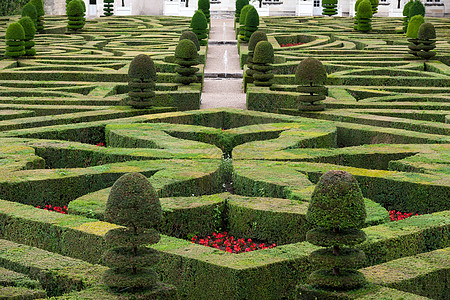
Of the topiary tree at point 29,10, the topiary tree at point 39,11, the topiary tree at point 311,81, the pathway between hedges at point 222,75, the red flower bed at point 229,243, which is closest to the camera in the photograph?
the red flower bed at point 229,243

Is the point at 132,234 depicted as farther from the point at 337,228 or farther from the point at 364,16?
the point at 364,16

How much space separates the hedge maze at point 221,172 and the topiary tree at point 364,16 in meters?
11.9

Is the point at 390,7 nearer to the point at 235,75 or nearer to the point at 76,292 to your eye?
the point at 235,75

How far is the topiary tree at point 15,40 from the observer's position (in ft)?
64.8

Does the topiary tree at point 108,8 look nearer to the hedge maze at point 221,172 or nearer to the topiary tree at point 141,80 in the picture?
the hedge maze at point 221,172

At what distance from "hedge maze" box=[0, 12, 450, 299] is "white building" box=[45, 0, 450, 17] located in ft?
88.9

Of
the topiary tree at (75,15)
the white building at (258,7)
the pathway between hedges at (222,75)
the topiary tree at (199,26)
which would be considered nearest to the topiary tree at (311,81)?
the pathway between hedges at (222,75)

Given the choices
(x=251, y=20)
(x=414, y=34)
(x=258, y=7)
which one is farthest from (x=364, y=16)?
(x=258, y=7)

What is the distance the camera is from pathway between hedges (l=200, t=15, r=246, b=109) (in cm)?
1593

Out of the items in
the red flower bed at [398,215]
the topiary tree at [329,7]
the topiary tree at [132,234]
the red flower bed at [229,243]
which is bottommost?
the red flower bed at [229,243]

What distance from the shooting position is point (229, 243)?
698cm

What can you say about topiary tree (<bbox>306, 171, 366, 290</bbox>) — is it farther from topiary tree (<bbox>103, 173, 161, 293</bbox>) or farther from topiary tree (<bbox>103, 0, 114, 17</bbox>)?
topiary tree (<bbox>103, 0, 114, 17</bbox>)

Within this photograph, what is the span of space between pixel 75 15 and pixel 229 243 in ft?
81.1

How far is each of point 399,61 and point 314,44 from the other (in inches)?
226
